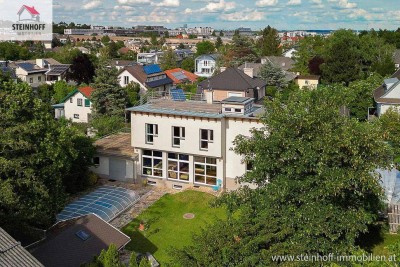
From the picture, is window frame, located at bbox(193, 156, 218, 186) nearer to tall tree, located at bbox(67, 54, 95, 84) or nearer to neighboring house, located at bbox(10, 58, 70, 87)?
tall tree, located at bbox(67, 54, 95, 84)

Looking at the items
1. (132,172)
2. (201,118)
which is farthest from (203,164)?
(132,172)

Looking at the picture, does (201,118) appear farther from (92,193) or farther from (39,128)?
(39,128)

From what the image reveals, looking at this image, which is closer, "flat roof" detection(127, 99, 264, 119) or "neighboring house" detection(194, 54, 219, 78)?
"flat roof" detection(127, 99, 264, 119)

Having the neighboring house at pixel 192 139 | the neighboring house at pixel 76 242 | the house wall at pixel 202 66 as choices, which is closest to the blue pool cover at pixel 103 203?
the neighboring house at pixel 192 139

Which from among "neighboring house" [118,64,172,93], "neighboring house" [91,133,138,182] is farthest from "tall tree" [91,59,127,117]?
"neighboring house" [91,133,138,182]

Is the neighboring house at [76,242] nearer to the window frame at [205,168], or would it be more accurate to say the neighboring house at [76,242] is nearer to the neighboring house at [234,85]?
the window frame at [205,168]

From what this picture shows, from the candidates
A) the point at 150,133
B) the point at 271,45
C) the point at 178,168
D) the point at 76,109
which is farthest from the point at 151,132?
the point at 271,45
